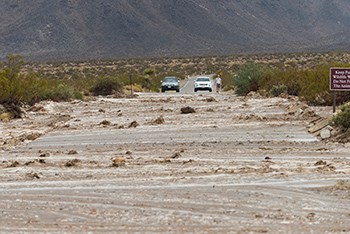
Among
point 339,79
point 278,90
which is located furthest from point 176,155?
point 278,90

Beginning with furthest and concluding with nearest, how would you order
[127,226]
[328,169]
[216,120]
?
[216,120] < [328,169] < [127,226]

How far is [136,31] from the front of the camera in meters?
159

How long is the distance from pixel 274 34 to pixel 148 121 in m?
154

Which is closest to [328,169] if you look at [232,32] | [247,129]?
[247,129]

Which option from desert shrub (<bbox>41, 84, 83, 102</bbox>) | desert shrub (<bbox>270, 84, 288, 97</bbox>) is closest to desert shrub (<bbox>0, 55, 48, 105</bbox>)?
desert shrub (<bbox>41, 84, 83, 102</bbox>)

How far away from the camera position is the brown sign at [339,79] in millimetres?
24328

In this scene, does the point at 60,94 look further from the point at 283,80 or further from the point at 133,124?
the point at 133,124

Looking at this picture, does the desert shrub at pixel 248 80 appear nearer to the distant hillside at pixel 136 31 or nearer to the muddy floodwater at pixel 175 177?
the muddy floodwater at pixel 175 177

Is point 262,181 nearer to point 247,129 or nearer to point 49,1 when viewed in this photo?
point 247,129

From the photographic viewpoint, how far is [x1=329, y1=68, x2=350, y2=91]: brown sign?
24.3 m

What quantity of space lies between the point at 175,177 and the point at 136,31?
14598 centimetres

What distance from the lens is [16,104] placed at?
33656 mm

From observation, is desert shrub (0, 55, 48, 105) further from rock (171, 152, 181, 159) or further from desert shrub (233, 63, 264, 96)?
rock (171, 152, 181, 159)

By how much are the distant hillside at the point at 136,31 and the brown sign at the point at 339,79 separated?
391ft
